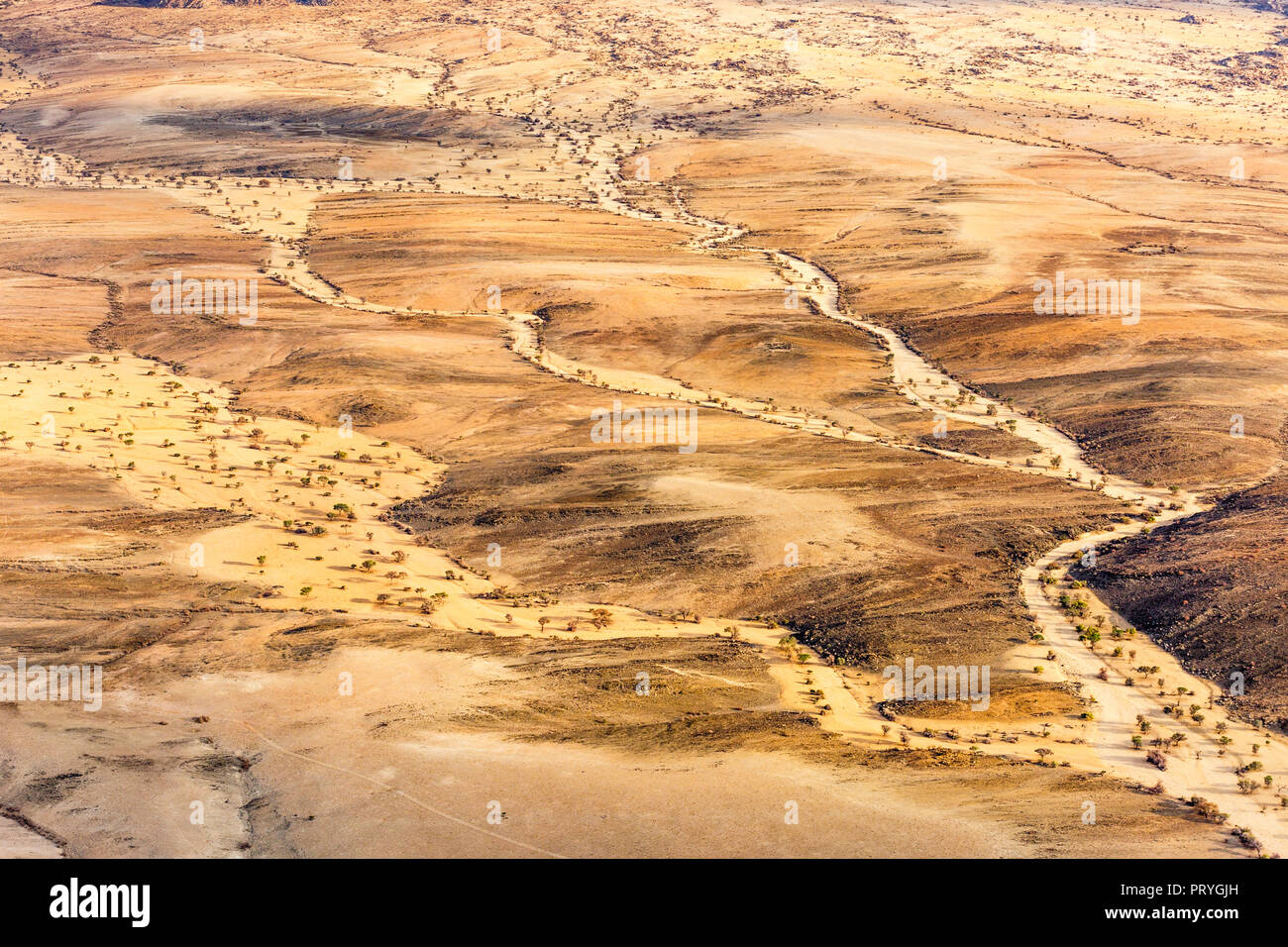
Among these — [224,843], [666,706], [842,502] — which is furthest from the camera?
[842,502]

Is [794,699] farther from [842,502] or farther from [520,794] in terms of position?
[842,502]

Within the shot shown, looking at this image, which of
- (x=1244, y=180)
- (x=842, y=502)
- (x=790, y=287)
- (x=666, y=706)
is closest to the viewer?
(x=666, y=706)

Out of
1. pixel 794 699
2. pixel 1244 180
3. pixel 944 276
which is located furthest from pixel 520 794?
pixel 1244 180

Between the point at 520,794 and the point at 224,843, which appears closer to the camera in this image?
the point at 224,843

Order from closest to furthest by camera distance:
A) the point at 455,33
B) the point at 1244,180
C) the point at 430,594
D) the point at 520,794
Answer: the point at 520,794 < the point at 430,594 < the point at 1244,180 < the point at 455,33

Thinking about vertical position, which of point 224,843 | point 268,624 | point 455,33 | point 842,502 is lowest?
point 224,843

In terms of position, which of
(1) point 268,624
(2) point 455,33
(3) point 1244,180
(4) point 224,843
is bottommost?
(4) point 224,843
